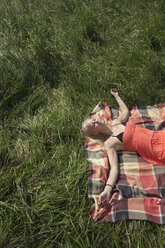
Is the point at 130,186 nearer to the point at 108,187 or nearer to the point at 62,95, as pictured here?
the point at 108,187

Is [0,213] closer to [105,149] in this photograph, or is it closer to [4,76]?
[105,149]

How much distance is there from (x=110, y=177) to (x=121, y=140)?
0.60 metres

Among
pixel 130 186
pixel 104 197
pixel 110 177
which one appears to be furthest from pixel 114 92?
pixel 104 197

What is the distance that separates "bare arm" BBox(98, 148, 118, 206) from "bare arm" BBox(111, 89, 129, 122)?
644mm

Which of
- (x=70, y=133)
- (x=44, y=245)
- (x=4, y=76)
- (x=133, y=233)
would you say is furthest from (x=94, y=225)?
(x=4, y=76)

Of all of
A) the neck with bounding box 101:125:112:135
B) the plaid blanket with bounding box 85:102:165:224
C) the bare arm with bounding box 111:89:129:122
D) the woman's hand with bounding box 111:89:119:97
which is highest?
the woman's hand with bounding box 111:89:119:97

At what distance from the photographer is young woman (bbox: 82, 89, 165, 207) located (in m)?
2.80

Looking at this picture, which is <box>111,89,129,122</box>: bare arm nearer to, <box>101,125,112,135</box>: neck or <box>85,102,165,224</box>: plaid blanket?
<box>85,102,165,224</box>: plaid blanket

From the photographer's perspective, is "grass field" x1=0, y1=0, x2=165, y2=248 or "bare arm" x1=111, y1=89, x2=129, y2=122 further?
"bare arm" x1=111, y1=89, x2=129, y2=122

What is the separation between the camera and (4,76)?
3.65m

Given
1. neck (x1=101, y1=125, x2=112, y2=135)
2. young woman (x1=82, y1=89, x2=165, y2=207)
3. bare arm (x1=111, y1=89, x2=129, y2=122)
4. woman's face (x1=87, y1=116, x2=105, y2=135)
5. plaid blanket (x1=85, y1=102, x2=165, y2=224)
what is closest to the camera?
plaid blanket (x1=85, y1=102, x2=165, y2=224)

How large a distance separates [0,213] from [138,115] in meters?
2.59

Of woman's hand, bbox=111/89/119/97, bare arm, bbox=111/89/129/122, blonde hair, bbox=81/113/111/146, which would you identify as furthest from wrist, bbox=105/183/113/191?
woman's hand, bbox=111/89/119/97

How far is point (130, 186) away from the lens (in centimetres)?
275
